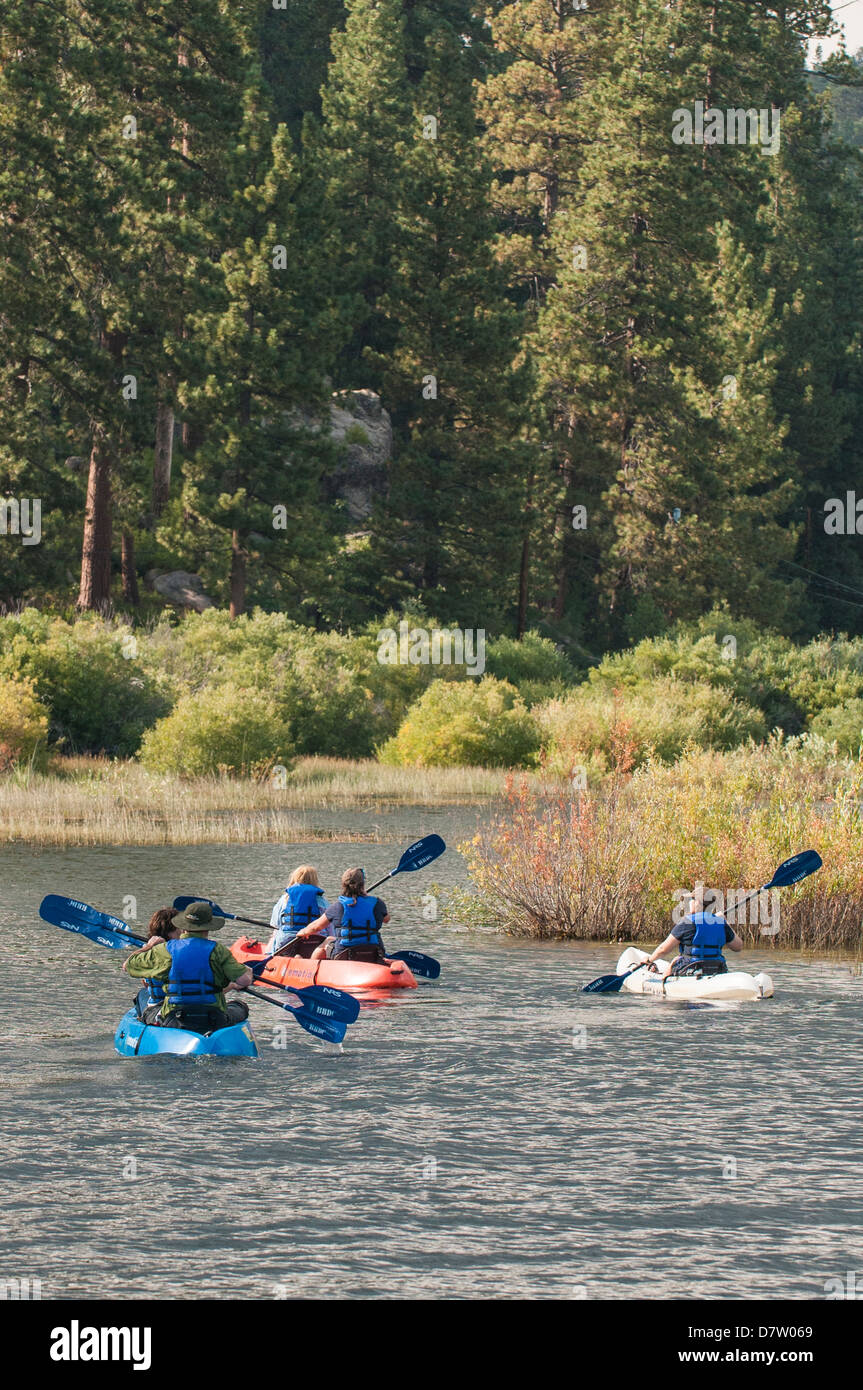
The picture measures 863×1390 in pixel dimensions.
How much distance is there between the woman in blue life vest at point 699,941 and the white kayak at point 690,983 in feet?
0.32

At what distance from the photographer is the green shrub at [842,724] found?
47312 millimetres

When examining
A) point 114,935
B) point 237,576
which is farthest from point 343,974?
point 237,576

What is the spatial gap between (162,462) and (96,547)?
10071 mm

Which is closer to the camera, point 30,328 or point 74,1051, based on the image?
point 74,1051

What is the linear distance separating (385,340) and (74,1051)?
170ft

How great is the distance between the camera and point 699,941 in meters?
16.9

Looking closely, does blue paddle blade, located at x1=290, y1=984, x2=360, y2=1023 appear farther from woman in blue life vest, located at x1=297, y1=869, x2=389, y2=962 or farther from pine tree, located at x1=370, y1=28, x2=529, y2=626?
pine tree, located at x1=370, y1=28, x2=529, y2=626

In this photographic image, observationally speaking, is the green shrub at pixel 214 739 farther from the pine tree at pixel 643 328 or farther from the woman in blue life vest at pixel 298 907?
the pine tree at pixel 643 328

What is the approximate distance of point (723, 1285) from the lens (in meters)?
9.30

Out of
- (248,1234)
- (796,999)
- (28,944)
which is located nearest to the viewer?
(248,1234)

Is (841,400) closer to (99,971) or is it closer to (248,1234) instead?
(99,971)

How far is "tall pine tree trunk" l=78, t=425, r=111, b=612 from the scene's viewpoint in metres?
46.4
